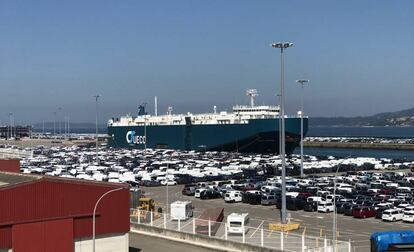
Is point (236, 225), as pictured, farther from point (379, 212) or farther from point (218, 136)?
point (218, 136)

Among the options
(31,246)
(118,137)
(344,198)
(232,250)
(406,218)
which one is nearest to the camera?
(31,246)

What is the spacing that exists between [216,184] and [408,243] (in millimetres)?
43349

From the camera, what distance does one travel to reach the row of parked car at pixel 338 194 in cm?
3918

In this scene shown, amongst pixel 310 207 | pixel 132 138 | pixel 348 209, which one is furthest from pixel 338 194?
pixel 132 138

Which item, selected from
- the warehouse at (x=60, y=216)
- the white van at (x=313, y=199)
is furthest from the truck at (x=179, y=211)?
the white van at (x=313, y=199)

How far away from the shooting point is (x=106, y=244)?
2527 centimetres

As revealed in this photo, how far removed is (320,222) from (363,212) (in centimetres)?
391

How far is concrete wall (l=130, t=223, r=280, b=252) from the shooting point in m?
27.4

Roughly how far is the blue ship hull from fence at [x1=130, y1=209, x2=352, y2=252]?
65838 millimetres

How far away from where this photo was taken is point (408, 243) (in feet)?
48.1

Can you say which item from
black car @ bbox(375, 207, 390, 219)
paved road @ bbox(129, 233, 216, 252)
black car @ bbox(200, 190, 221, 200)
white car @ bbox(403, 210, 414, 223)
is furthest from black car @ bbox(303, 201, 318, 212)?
paved road @ bbox(129, 233, 216, 252)

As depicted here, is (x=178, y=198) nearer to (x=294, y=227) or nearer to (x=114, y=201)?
(x=294, y=227)

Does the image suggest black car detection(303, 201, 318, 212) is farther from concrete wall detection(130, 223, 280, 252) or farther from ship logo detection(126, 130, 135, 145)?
ship logo detection(126, 130, 135, 145)

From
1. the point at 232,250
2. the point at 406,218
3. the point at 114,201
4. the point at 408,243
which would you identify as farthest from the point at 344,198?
the point at 408,243
